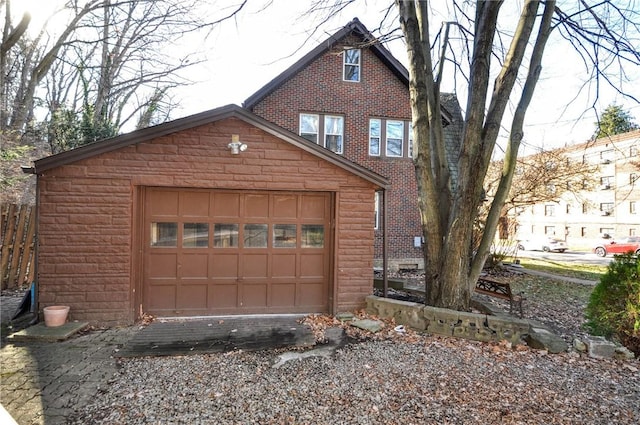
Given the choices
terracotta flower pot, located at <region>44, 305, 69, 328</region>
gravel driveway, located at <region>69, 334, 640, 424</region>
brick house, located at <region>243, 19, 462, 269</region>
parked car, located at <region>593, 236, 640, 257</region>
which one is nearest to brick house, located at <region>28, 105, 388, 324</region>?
terracotta flower pot, located at <region>44, 305, 69, 328</region>

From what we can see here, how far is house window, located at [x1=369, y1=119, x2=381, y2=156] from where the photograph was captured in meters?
13.4

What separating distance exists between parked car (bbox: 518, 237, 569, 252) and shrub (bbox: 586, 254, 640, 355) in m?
23.7

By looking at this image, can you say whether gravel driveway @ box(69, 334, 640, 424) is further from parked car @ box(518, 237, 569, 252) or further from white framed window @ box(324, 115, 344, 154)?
parked car @ box(518, 237, 569, 252)

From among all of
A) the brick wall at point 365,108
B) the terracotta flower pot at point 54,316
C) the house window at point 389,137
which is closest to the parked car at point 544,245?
the brick wall at point 365,108

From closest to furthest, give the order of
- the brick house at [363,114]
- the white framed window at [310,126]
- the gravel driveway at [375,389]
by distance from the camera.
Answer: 1. the gravel driveway at [375,389]
2. the brick house at [363,114]
3. the white framed window at [310,126]

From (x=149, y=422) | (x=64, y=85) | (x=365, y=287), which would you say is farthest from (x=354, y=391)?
(x=64, y=85)

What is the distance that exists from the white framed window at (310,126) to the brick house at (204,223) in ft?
23.0

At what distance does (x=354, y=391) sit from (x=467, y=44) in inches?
306

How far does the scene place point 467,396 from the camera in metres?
3.55

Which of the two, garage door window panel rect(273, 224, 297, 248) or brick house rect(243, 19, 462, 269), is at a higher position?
brick house rect(243, 19, 462, 269)

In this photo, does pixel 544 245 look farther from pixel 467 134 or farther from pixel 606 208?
pixel 467 134

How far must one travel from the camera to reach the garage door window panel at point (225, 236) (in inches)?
247

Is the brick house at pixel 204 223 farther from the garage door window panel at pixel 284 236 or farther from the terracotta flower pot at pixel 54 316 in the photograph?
the terracotta flower pot at pixel 54 316

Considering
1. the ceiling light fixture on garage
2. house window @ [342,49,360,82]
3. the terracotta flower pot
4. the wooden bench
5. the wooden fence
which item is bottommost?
the terracotta flower pot
